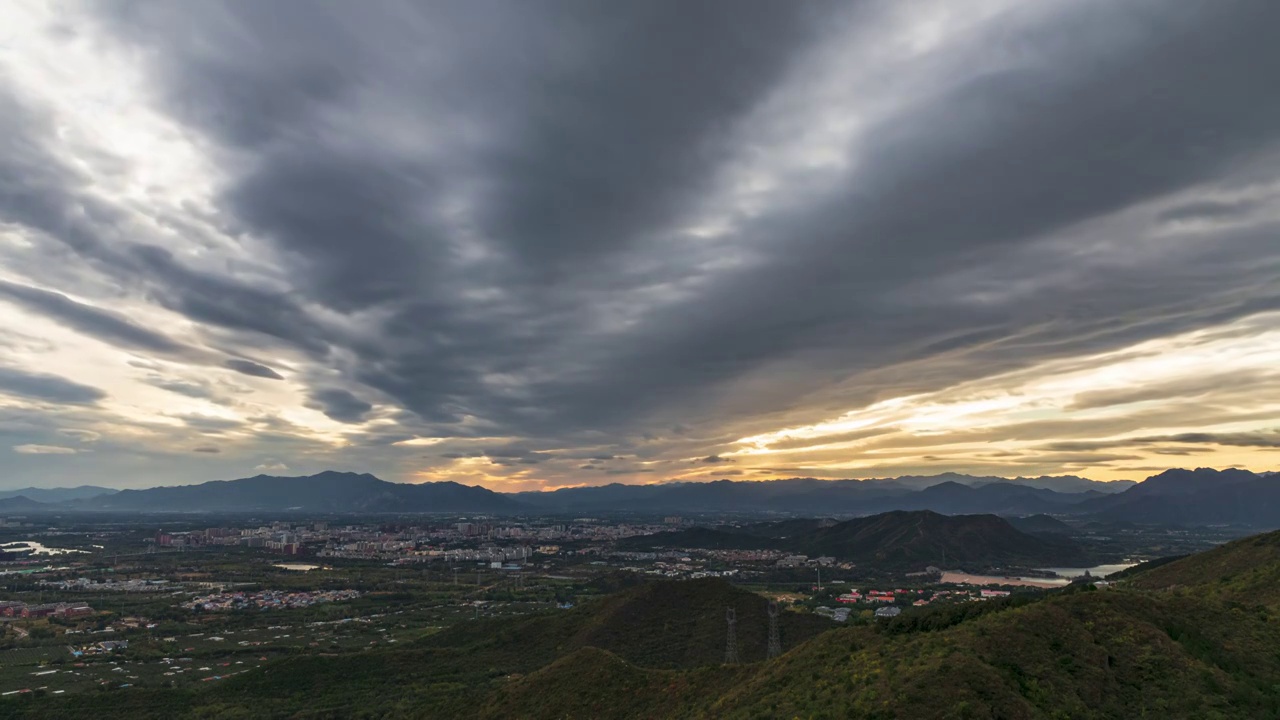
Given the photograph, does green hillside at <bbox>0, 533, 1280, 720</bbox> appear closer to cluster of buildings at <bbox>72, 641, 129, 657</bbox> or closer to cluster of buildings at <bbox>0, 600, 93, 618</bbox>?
cluster of buildings at <bbox>72, 641, 129, 657</bbox>

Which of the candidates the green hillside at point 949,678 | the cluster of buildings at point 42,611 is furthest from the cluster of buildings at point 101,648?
the green hillside at point 949,678

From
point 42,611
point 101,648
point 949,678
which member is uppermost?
point 949,678

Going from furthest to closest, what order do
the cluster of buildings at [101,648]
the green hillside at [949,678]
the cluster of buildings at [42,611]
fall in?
the cluster of buildings at [42,611] < the cluster of buildings at [101,648] < the green hillside at [949,678]

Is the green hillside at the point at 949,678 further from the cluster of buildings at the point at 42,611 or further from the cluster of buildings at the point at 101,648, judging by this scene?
the cluster of buildings at the point at 42,611

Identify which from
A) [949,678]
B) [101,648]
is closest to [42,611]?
[101,648]

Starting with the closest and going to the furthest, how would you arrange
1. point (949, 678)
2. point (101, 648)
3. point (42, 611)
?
point (949, 678), point (101, 648), point (42, 611)

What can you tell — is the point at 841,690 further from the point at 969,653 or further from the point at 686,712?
the point at 686,712

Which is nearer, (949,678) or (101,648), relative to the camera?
(949,678)

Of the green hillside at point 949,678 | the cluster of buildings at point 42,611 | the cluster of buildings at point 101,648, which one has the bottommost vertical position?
the cluster of buildings at point 101,648

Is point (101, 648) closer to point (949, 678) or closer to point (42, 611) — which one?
point (42, 611)

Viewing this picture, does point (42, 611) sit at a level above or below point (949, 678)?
below

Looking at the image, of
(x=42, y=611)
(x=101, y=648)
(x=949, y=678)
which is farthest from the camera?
(x=42, y=611)
